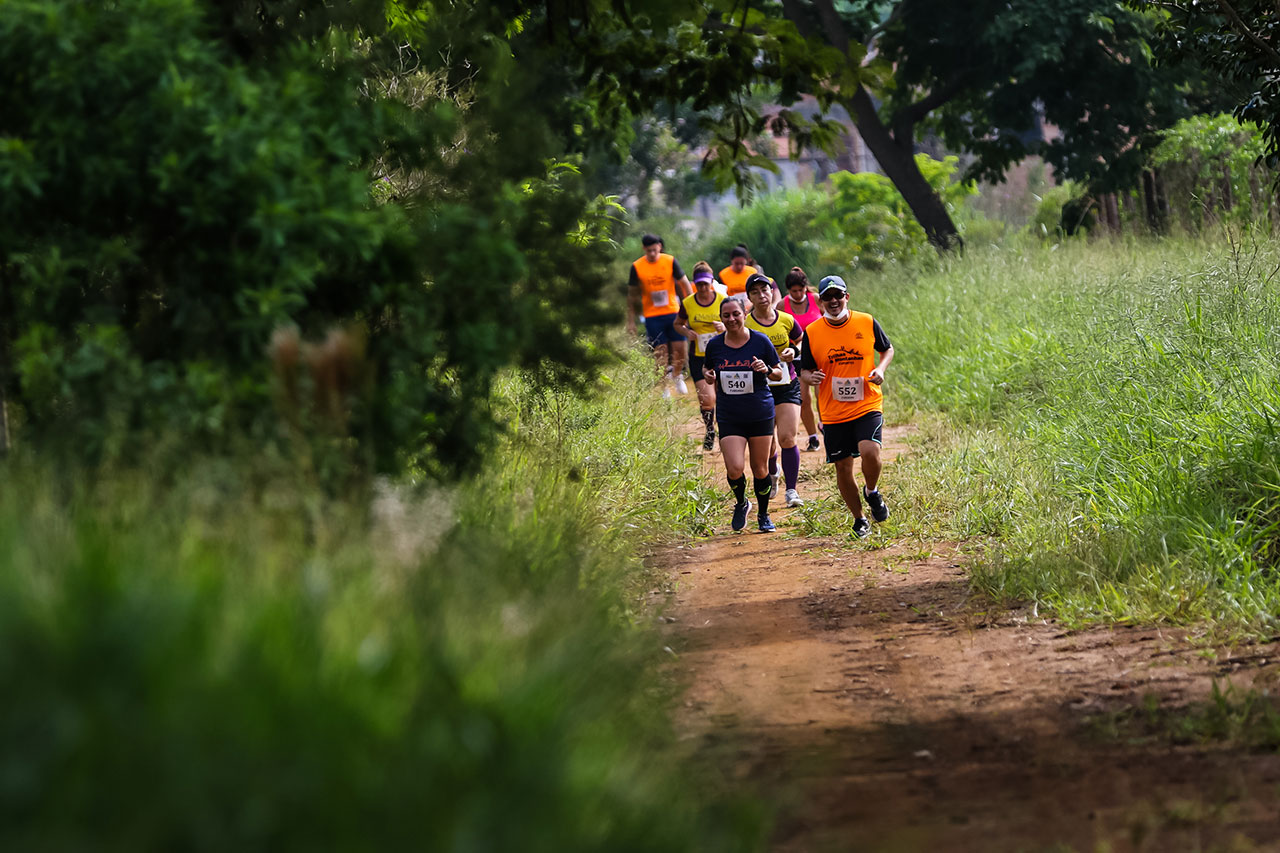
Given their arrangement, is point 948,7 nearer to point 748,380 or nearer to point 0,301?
point 748,380

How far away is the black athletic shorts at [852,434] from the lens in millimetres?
9906

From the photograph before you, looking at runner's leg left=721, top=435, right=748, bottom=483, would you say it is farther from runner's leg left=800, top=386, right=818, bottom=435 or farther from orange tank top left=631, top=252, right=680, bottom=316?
orange tank top left=631, top=252, right=680, bottom=316

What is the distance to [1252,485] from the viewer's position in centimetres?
736

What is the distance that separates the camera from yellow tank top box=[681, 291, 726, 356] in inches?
555

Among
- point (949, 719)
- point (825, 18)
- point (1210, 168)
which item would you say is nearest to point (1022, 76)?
point (825, 18)

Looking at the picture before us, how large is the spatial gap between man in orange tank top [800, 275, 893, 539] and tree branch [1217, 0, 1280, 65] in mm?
2953

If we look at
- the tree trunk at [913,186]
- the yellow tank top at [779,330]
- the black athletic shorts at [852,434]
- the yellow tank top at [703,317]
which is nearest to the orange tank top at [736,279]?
the yellow tank top at [703,317]

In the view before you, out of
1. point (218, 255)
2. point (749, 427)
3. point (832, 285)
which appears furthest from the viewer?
point (749, 427)

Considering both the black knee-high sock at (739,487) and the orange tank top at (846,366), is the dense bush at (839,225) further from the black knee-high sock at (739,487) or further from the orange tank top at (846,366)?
the orange tank top at (846,366)

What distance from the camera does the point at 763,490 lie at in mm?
10828

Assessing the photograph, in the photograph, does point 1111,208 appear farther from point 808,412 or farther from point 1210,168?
point 808,412

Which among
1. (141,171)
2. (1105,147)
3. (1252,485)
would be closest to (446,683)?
(141,171)

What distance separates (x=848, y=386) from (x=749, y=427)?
1.01 m

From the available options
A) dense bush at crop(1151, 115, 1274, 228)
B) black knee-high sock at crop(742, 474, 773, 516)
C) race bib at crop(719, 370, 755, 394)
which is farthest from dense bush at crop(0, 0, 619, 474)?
dense bush at crop(1151, 115, 1274, 228)
